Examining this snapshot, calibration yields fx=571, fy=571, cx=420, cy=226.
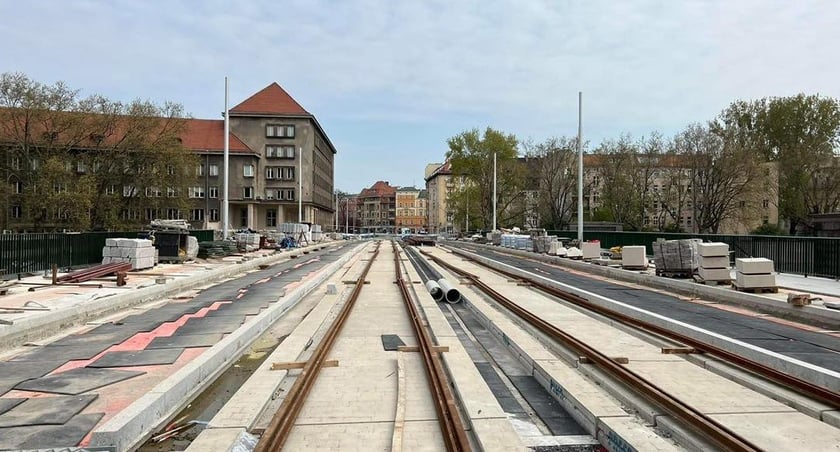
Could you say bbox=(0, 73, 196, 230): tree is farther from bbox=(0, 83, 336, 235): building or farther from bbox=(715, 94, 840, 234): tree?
bbox=(715, 94, 840, 234): tree

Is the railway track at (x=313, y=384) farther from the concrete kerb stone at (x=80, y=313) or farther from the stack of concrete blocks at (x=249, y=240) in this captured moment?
the stack of concrete blocks at (x=249, y=240)

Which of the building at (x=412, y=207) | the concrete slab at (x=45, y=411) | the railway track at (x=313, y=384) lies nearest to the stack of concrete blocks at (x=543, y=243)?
the railway track at (x=313, y=384)

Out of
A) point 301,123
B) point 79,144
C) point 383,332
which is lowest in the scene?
point 383,332

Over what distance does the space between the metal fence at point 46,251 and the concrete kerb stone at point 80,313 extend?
16.8 ft

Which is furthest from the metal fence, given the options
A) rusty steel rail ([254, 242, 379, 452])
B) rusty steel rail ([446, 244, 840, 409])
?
rusty steel rail ([446, 244, 840, 409])

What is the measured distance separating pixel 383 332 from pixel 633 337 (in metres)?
4.66

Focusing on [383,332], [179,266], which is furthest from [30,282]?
[383,332]

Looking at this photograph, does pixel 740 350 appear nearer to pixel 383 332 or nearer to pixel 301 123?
pixel 383 332

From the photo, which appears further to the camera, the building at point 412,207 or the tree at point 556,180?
the building at point 412,207

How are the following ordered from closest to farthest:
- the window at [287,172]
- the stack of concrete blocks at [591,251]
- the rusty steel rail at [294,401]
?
the rusty steel rail at [294,401] → the stack of concrete blocks at [591,251] → the window at [287,172]

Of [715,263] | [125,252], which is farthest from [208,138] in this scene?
[715,263]

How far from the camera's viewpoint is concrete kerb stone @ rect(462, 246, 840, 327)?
12.0 m

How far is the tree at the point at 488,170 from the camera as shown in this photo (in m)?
84.1

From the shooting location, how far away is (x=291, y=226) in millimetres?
53469
